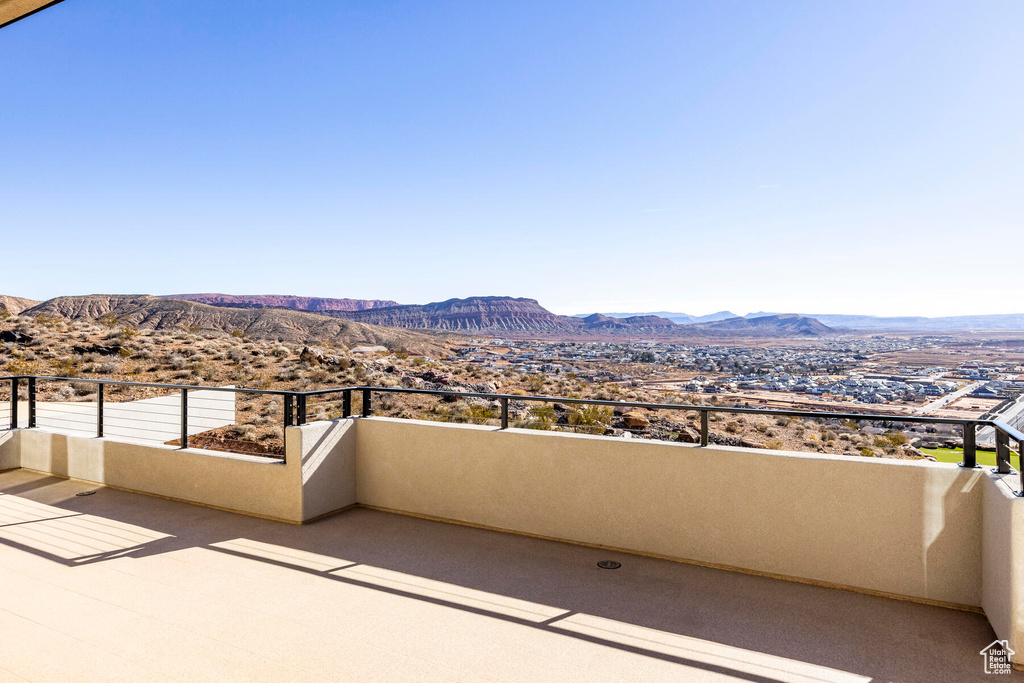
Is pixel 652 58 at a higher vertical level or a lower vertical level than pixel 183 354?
higher

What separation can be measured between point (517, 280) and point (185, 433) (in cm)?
3701

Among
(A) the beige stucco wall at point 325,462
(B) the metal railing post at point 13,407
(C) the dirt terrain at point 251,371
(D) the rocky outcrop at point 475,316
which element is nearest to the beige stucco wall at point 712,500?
(A) the beige stucco wall at point 325,462

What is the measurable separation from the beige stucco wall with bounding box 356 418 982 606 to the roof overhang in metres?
3.09

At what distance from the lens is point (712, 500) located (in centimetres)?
327

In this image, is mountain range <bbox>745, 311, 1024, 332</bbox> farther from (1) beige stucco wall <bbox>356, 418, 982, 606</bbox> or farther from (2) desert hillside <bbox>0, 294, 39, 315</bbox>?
(2) desert hillside <bbox>0, 294, 39, 315</bbox>

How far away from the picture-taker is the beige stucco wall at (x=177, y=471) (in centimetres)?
415

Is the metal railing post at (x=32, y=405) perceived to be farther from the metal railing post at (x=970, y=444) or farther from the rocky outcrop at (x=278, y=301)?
the rocky outcrop at (x=278, y=301)

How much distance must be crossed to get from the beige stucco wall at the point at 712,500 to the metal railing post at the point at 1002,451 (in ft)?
0.32

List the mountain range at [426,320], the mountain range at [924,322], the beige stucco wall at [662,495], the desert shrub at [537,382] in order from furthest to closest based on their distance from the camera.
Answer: the mountain range at [426,320], the mountain range at [924,322], the desert shrub at [537,382], the beige stucco wall at [662,495]

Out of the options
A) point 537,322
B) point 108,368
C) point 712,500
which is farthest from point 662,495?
point 537,322

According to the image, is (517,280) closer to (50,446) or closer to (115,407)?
(115,407)

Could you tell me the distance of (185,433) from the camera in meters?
4.58

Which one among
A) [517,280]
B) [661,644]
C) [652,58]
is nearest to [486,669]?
[661,644]

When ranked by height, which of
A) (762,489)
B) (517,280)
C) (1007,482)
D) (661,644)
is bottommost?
(661,644)
